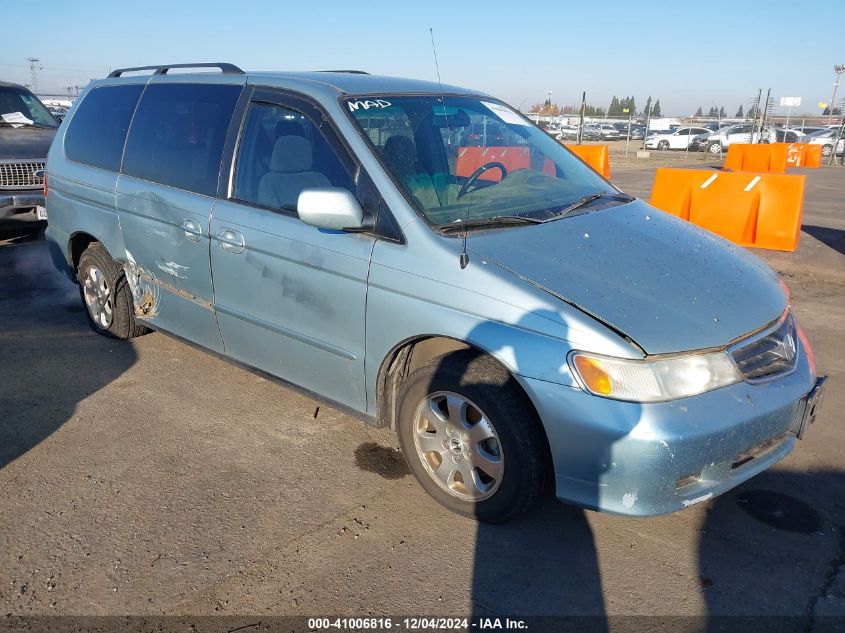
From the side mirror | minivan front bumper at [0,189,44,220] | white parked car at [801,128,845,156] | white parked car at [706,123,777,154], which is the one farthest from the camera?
white parked car at [801,128,845,156]

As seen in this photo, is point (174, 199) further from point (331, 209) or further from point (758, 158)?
point (758, 158)

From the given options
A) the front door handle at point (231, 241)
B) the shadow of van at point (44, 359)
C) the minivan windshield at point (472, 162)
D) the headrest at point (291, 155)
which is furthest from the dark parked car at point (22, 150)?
A: the minivan windshield at point (472, 162)

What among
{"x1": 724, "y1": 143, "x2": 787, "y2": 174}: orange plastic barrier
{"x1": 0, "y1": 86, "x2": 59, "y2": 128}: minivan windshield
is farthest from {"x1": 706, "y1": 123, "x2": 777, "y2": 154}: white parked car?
{"x1": 0, "y1": 86, "x2": 59, "y2": 128}: minivan windshield

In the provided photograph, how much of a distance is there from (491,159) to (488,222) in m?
0.69

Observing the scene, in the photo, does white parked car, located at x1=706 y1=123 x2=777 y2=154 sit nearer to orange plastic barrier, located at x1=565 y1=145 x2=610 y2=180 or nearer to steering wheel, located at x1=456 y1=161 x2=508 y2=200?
orange plastic barrier, located at x1=565 y1=145 x2=610 y2=180

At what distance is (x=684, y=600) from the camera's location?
269cm

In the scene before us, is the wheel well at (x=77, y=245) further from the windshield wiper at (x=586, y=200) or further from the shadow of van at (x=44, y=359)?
the windshield wiper at (x=586, y=200)

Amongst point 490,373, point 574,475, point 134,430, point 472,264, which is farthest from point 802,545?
point 134,430

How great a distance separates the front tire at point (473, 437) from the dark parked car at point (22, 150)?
549 centimetres

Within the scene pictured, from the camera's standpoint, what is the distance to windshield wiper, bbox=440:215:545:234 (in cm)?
317

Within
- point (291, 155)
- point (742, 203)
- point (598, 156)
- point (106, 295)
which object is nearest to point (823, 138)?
point (598, 156)

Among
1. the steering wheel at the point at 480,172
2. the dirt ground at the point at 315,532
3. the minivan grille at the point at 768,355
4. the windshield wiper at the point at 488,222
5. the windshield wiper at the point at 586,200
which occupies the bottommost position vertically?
the dirt ground at the point at 315,532

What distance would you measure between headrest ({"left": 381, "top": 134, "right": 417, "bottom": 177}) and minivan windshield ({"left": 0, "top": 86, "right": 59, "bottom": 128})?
7.76 metres

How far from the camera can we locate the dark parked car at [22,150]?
787cm
